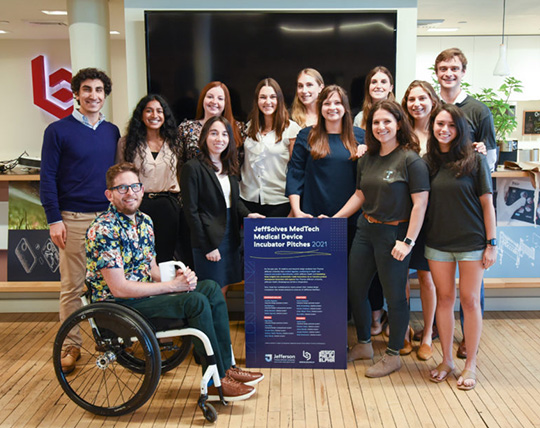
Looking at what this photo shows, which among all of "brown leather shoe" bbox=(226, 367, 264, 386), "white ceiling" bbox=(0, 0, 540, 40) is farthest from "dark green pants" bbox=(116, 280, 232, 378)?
"white ceiling" bbox=(0, 0, 540, 40)

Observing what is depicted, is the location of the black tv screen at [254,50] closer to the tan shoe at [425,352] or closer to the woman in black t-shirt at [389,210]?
the woman in black t-shirt at [389,210]

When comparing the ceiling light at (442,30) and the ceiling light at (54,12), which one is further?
the ceiling light at (442,30)

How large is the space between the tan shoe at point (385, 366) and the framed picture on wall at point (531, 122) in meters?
7.69

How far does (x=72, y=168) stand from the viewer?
327 cm

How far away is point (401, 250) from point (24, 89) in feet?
25.7

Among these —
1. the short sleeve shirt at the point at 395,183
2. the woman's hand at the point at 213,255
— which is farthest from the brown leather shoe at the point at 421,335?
the woman's hand at the point at 213,255

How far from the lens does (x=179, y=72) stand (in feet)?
14.3

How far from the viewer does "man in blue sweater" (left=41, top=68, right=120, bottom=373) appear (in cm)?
323

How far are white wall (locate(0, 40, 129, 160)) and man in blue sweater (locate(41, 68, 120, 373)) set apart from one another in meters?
5.68

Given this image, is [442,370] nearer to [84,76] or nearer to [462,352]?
[462,352]

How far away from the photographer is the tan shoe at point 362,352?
334 centimetres

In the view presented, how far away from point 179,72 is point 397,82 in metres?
1.73

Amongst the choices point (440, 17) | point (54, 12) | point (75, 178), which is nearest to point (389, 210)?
point (75, 178)

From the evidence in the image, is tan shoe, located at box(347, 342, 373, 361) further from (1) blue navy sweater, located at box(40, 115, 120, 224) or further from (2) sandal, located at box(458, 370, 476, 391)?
(1) blue navy sweater, located at box(40, 115, 120, 224)
